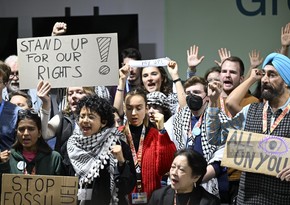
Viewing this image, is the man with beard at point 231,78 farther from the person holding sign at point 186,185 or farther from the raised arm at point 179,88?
the person holding sign at point 186,185

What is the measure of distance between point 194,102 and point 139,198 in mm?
733

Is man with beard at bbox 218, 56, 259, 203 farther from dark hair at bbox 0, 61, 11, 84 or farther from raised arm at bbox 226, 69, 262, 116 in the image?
dark hair at bbox 0, 61, 11, 84

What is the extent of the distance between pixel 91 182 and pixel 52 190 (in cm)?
26

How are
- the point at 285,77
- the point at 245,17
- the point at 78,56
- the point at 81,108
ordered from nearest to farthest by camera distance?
1. the point at 285,77
2. the point at 81,108
3. the point at 78,56
4. the point at 245,17

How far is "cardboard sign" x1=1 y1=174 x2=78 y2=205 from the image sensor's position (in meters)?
5.52

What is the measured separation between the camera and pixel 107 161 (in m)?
5.55

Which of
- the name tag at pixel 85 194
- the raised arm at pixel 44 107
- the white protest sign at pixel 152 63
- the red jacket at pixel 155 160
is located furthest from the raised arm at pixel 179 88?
the name tag at pixel 85 194

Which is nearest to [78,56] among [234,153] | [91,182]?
[91,182]

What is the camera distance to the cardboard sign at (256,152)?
520 centimetres

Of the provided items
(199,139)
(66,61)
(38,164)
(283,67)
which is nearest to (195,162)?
(199,139)

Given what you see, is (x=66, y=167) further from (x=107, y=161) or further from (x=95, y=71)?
(x=95, y=71)

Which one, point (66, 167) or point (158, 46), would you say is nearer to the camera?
point (66, 167)

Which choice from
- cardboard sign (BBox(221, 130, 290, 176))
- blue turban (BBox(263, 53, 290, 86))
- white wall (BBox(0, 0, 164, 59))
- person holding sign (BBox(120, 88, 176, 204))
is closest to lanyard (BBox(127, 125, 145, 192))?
person holding sign (BBox(120, 88, 176, 204))

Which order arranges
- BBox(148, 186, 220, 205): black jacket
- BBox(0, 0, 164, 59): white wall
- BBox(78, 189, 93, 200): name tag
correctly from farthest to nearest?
BBox(0, 0, 164, 59): white wall < BBox(78, 189, 93, 200): name tag < BBox(148, 186, 220, 205): black jacket
